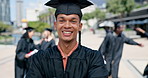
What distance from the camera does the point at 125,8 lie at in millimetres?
26859

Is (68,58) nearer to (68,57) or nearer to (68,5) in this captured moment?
(68,57)

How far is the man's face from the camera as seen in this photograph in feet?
5.53

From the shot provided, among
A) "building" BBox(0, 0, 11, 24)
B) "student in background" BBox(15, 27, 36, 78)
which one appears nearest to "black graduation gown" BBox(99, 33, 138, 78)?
"student in background" BBox(15, 27, 36, 78)

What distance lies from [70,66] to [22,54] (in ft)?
10.0

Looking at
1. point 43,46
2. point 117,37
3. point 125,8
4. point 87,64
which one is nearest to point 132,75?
point 117,37

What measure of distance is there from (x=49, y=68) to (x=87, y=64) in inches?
12.8

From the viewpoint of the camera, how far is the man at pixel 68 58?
1694mm

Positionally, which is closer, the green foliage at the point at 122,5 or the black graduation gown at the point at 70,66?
the black graduation gown at the point at 70,66

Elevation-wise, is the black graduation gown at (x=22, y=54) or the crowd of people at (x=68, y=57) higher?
the crowd of people at (x=68, y=57)

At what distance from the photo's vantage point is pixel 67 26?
1.67 meters

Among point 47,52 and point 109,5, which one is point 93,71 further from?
point 109,5

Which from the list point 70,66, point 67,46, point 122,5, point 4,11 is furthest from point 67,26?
point 4,11

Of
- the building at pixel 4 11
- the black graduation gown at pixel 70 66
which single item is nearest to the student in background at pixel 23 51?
the black graduation gown at pixel 70 66

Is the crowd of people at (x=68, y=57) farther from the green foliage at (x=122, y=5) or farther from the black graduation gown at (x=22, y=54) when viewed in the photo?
the green foliage at (x=122, y=5)
